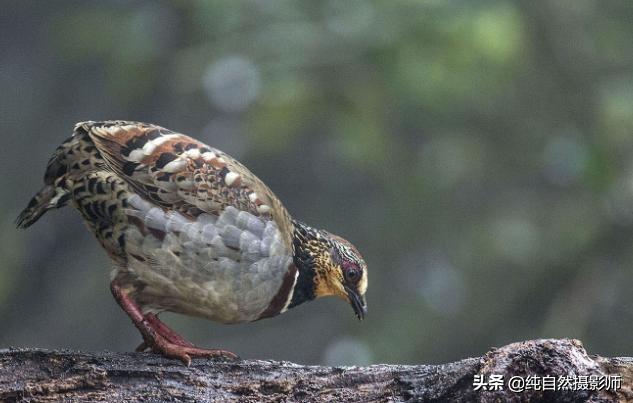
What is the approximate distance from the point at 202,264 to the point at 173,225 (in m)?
0.23

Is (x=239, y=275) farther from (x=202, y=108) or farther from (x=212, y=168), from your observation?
(x=202, y=108)

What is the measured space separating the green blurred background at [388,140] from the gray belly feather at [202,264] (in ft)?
15.4

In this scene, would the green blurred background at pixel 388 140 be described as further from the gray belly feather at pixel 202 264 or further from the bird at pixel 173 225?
the gray belly feather at pixel 202 264

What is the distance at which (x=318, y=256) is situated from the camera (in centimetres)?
556

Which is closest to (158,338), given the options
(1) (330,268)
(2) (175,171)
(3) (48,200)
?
(2) (175,171)

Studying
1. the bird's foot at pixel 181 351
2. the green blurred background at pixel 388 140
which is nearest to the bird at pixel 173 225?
the bird's foot at pixel 181 351

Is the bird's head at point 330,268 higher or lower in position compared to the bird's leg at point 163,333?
higher

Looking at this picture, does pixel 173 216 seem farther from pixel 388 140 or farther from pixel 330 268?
pixel 388 140

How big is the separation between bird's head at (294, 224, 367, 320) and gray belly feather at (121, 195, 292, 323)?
1.26 feet

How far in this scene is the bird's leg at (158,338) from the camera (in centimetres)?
482

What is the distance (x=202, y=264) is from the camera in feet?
16.3

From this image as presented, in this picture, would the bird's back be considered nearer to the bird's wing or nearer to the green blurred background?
the bird's wing

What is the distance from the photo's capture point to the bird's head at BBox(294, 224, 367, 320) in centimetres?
554

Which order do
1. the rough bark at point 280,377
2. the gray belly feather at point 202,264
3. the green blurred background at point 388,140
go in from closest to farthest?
the rough bark at point 280,377 < the gray belly feather at point 202,264 < the green blurred background at point 388,140
